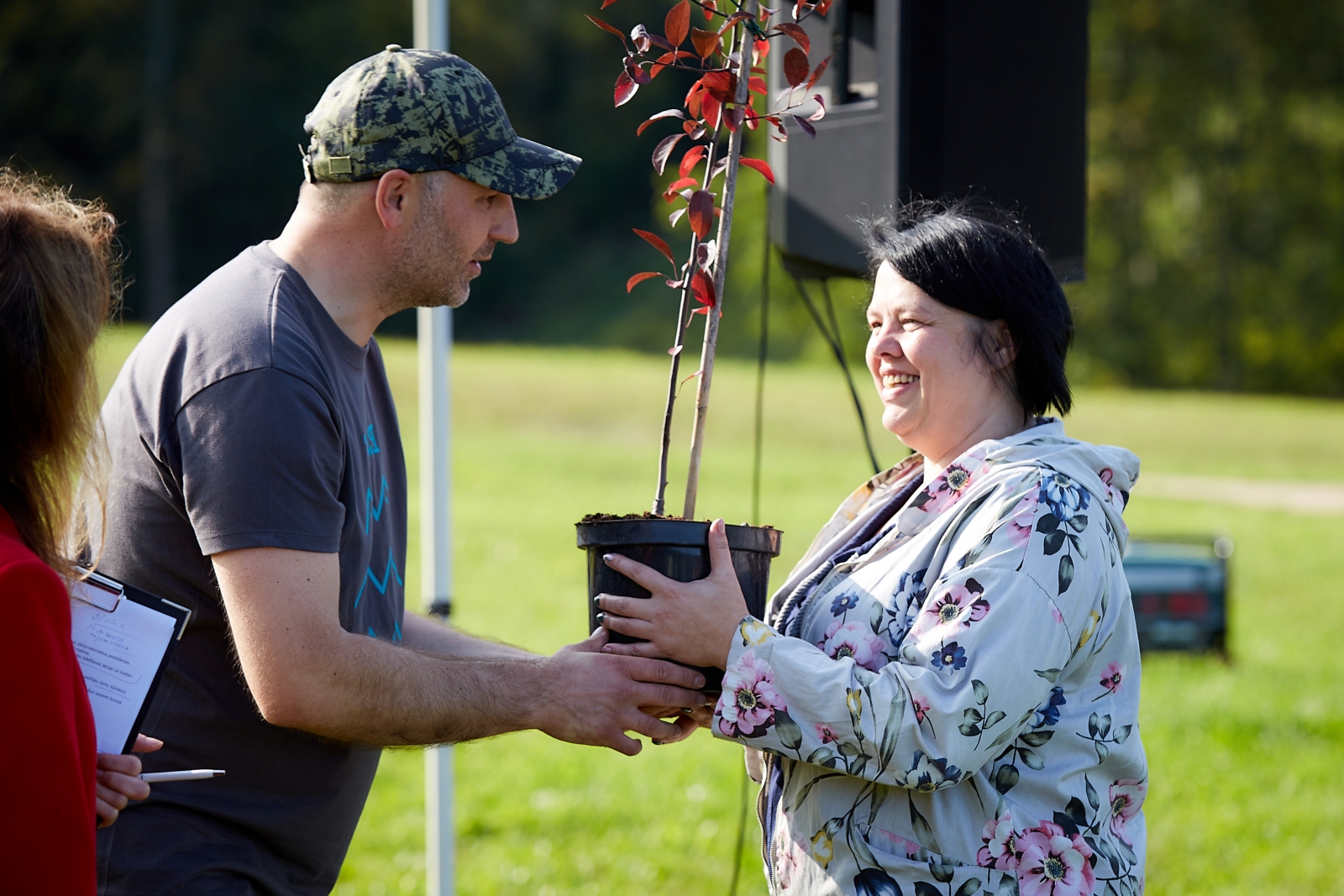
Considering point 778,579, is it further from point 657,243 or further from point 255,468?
point 255,468

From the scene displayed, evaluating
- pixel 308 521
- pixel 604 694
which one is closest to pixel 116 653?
pixel 308 521

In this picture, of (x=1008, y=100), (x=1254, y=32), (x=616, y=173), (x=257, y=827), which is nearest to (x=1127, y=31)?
(x=1254, y=32)

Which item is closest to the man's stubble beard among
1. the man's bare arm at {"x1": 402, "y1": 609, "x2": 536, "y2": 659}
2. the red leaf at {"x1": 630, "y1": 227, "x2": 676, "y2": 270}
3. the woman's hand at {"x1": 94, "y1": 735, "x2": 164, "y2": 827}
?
the red leaf at {"x1": 630, "y1": 227, "x2": 676, "y2": 270}

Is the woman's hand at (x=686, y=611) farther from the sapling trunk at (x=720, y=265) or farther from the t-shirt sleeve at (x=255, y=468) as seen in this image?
the t-shirt sleeve at (x=255, y=468)

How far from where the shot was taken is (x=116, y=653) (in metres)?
1.54

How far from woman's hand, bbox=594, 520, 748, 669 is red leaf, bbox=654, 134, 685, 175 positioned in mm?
538

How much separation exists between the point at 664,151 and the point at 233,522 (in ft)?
2.73

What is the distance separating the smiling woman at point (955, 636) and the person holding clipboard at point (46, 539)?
0.72 m

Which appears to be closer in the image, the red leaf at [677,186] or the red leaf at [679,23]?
the red leaf at [679,23]

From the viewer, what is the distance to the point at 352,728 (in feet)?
5.64

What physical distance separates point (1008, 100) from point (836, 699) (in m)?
1.71

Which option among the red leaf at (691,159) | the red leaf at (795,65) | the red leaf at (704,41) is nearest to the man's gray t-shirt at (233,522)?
the red leaf at (691,159)

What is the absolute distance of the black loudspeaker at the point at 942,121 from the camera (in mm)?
2684

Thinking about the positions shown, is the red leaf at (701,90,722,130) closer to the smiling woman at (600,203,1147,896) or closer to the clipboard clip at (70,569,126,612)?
the smiling woman at (600,203,1147,896)
